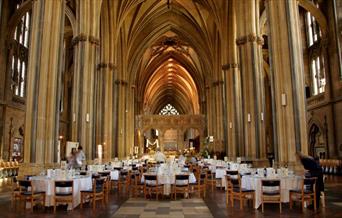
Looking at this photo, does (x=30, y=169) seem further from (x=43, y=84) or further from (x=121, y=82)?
(x=121, y=82)

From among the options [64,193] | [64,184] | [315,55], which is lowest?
[64,193]

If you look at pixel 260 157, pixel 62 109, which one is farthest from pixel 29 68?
pixel 62 109

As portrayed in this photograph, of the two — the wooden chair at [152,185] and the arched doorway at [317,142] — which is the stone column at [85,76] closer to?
the wooden chair at [152,185]

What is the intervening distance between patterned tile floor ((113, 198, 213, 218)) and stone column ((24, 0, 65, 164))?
405 cm

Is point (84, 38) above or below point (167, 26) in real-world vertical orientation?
below

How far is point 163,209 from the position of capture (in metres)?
8.32

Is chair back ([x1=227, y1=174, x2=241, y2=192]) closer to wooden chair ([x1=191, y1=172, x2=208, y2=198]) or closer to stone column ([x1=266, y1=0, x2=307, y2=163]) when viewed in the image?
wooden chair ([x1=191, y1=172, x2=208, y2=198])

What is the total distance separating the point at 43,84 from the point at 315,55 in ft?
71.1

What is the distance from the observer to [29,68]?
11.8 metres

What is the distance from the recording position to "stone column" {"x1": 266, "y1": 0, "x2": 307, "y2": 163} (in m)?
11.1

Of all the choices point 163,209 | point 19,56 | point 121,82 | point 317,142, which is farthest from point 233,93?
point 19,56

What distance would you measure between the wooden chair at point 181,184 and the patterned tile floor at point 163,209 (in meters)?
0.42

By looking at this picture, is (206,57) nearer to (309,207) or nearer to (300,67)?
(300,67)

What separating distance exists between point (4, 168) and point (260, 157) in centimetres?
1539
